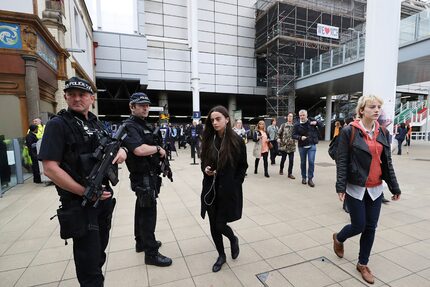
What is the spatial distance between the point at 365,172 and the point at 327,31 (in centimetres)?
2522

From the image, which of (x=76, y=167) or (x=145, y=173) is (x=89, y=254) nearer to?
(x=76, y=167)

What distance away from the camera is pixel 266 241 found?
329 centimetres

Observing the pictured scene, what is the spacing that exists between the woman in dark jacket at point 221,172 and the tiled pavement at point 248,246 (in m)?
0.53

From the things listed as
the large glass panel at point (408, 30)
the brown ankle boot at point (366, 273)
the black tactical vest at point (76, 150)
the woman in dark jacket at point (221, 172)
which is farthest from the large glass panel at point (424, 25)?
the black tactical vest at point (76, 150)

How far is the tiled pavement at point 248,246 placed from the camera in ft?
8.30

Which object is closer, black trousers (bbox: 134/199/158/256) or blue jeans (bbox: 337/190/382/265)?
blue jeans (bbox: 337/190/382/265)

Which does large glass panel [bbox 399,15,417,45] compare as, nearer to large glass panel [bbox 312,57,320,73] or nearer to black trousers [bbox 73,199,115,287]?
large glass panel [bbox 312,57,320,73]

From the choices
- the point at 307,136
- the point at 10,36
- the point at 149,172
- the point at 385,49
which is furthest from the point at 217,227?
the point at 10,36

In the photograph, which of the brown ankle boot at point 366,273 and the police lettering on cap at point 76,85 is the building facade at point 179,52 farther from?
the brown ankle boot at point 366,273

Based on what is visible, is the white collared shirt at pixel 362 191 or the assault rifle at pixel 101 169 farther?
the white collared shirt at pixel 362 191

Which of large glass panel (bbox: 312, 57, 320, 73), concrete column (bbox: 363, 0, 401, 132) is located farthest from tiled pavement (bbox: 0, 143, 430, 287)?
large glass panel (bbox: 312, 57, 320, 73)

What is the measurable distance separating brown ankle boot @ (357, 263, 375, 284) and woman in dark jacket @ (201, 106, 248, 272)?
53.4 inches

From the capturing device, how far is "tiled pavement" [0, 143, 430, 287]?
2.53 m

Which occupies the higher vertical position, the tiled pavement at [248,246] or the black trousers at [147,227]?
the black trousers at [147,227]
